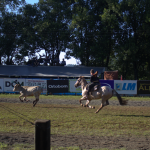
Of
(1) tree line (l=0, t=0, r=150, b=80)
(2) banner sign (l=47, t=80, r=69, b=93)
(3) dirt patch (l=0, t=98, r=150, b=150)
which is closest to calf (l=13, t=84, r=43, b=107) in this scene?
(3) dirt patch (l=0, t=98, r=150, b=150)

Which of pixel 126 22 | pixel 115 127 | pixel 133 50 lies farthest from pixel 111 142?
pixel 126 22

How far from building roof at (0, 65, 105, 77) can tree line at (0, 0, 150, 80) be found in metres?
3.75

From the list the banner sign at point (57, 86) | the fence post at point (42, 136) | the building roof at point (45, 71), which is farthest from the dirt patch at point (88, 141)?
the building roof at point (45, 71)

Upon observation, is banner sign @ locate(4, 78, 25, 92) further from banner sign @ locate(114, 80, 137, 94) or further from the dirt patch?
the dirt patch

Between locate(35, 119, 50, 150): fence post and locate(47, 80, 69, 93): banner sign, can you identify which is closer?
locate(35, 119, 50, 150): fence post

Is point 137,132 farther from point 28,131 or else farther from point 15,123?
point 15,123

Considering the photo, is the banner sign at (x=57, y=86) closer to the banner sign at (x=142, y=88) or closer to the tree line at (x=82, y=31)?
the banner sign at (x=142, y=88)

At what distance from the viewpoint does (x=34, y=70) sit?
1409 inches

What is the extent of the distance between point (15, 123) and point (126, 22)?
31.9 metres

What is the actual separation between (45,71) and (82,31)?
1104cm

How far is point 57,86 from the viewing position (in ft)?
87.3

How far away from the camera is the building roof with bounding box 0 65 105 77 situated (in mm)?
33562

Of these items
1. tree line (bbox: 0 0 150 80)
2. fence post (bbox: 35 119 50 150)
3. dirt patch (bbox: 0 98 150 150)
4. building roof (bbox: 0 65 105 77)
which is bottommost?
dirt patch (bbox: 0 98 150 150)

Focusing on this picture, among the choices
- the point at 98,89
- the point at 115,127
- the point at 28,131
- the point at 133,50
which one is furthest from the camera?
the point at 133,50
